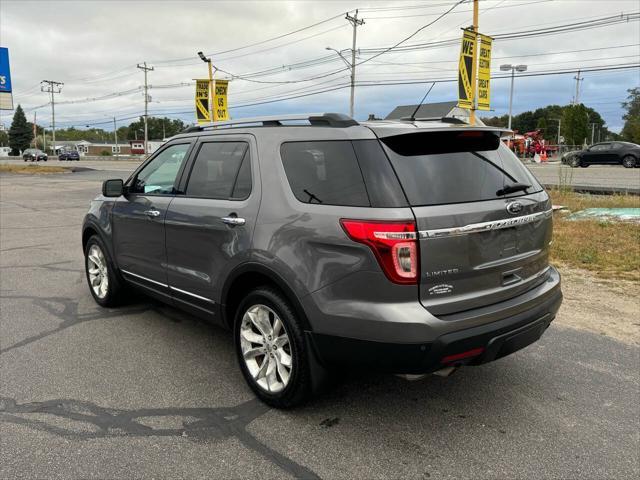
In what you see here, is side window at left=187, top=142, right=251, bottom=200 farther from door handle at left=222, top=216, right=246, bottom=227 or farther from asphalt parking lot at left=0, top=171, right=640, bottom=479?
asphalt parking lot at left=0, top=171, right=640, bottom=479

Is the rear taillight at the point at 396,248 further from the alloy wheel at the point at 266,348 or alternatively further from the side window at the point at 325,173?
the alloy wheel at the point at 266,348

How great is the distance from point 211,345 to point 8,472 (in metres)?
1.95

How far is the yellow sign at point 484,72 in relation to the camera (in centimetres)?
1381

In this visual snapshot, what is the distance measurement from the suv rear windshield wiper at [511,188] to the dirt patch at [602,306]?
7.22ft

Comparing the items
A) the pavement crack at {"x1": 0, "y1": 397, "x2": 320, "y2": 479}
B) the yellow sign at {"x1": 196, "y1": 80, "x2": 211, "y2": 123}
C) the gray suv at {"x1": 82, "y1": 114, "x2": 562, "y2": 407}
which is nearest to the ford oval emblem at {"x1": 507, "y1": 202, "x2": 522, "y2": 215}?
the gray suv at {"x1": 82, "y1": 114, "x2": 562, "y2": 407}

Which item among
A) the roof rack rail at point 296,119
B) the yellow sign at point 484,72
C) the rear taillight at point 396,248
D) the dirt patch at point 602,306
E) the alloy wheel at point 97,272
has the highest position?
the yellow sign at point 484,72

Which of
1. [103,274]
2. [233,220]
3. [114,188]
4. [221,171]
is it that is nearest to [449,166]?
[233,220]

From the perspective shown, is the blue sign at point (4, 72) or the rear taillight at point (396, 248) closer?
the rear taillight at point (396, 248)

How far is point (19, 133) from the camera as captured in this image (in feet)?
386

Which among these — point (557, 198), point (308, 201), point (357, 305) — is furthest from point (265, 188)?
point (557, 198)

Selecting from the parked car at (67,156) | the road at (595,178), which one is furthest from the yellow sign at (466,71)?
the parked car at (67,156)

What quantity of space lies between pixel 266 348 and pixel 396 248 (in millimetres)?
1240

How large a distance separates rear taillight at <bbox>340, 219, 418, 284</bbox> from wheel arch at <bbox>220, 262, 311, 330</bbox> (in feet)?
2.01

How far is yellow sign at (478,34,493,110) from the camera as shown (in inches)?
544
